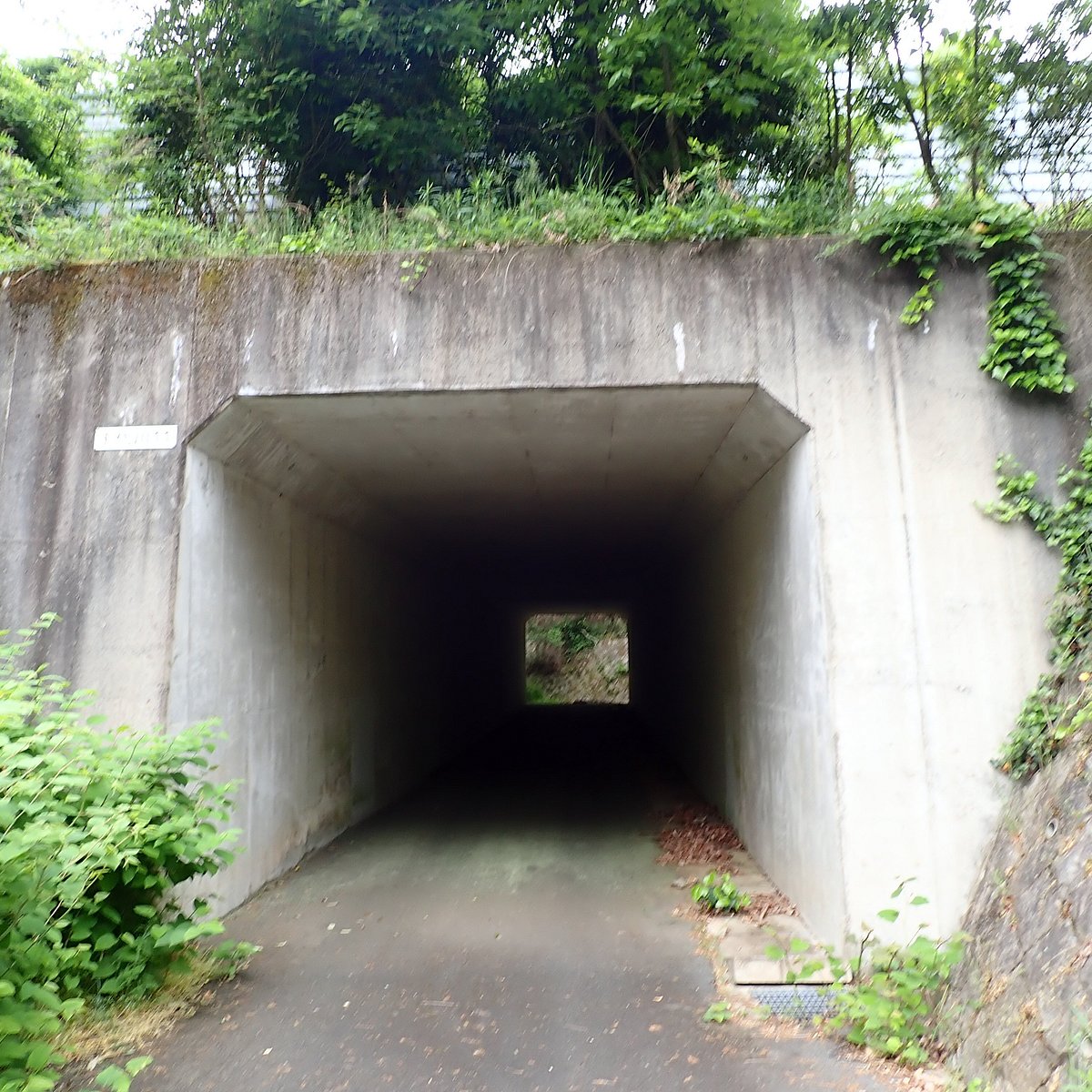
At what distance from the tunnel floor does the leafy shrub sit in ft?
0.86

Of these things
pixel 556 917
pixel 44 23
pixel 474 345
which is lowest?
pixel 556 917

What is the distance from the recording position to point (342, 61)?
7066 mm

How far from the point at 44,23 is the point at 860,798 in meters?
11.4

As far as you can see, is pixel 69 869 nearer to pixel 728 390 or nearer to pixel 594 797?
pixel 728 390

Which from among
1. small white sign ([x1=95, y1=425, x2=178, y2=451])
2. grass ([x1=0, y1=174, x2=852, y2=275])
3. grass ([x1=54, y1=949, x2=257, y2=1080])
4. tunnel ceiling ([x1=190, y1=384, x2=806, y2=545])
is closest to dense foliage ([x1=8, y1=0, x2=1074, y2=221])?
grass ([x1=0, y1=174, x2=852, y2=275])

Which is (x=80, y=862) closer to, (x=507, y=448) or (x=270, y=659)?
(x=270, y=659)

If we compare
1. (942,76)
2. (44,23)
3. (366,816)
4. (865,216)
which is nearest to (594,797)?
(366,816)

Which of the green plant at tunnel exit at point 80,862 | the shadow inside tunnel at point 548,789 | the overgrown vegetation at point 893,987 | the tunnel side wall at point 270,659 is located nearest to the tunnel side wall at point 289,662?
the tunnel side wall at point 270,659

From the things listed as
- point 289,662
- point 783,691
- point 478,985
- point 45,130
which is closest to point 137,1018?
point 478,985

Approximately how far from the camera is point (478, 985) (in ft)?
13.6

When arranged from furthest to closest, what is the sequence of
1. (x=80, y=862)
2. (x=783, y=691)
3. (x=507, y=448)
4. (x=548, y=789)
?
(x=548, y=789)
(x=507, y=448)
(x=783, y=691)
(x=80, y=862)

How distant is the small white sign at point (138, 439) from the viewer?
481cm

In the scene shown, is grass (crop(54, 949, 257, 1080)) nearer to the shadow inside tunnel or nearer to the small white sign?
the small white sign

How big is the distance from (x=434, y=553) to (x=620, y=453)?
15.4 ft
